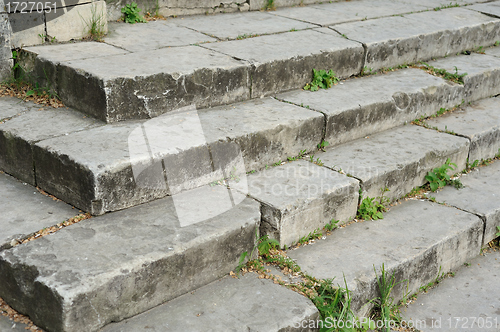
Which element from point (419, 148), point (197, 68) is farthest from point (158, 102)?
point (419, 148)

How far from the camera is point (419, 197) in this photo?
345 centimetres

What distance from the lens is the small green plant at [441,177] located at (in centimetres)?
352

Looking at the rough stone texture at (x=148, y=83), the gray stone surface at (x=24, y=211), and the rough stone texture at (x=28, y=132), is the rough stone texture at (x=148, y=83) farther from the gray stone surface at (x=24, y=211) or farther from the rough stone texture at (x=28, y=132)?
the gray stone surface at (x=24, y=211)

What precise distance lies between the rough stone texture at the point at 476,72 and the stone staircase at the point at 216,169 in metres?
0.06

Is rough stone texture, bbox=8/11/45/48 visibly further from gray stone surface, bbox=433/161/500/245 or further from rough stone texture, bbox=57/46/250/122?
gray stone surface, bbox=433/161/500/245

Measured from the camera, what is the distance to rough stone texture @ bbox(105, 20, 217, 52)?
3.78 m

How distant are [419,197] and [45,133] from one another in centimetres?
241

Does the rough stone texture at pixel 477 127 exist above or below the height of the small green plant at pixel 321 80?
below

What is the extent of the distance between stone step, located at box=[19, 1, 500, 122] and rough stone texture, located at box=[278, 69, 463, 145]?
0.19m

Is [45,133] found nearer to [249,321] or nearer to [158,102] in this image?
[158,102]

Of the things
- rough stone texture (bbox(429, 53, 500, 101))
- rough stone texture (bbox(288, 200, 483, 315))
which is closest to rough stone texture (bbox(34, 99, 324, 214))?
rough stone texture (bbox(288, 200, 483, 315))

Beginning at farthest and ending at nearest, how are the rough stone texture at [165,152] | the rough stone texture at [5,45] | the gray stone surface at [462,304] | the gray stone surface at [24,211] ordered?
the rough stone texture at [5,45], the gray stone surface at [462,304], the rough stone texture at [165,152], the gray stone surface at [24,211]

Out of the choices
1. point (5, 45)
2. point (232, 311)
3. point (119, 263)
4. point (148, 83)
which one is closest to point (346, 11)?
point (148, 83)

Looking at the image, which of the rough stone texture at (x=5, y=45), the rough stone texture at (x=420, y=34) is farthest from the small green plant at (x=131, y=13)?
the rough stone texture at (x=420, y=34)
